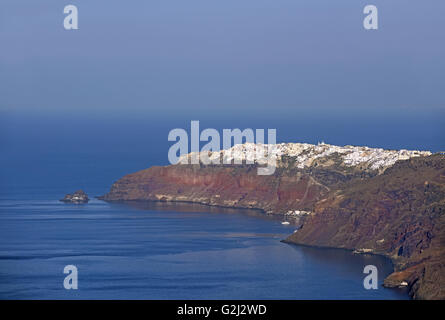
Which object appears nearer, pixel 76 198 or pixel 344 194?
pixel 344 194

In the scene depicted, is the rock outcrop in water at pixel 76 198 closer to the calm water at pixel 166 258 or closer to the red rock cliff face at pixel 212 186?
the red rock cliff face at pixel 212 186

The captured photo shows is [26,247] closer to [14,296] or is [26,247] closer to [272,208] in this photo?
[14,296]

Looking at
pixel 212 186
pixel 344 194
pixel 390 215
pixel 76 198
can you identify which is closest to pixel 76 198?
pixel 76 198

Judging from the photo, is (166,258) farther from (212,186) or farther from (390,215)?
(212,186)

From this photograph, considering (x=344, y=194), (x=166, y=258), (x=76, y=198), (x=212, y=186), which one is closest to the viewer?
(x=166, y=258)

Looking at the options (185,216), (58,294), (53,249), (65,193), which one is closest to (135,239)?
(53,249)
